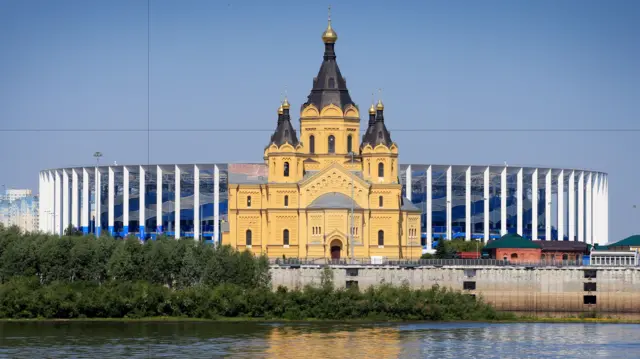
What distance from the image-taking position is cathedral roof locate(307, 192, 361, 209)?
114 m

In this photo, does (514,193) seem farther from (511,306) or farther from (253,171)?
(511,306)

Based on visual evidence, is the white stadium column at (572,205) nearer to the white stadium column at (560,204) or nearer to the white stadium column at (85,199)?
the white stadium column at (560,204)

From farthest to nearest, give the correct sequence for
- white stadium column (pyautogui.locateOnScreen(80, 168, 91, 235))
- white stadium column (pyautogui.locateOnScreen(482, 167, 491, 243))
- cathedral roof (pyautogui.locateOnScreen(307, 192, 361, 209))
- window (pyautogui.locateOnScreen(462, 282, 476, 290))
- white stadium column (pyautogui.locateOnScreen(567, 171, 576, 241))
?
white stadium column (pyautogui.locateOnScreen(567, 171, 576, 241))
white stadium column (pyautogui.locateOnScreen(80, 168, 91, 235))
white stadium column (pyautogui.locateOnScreen(482, 167, 491, 243))
cathedral roof (pyautogui.locateOnScreen(307, 192, 361, 209))
window (pyautogui.locateOnScreen(462, 282, 476, 290))

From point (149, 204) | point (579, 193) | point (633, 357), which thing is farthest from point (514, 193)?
point (633, 357)

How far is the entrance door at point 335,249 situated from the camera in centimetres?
11475

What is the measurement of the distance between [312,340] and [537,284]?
23.2 m

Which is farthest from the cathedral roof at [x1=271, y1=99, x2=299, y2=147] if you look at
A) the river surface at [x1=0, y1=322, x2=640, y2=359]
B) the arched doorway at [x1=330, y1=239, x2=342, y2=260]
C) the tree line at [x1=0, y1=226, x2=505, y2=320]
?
the river surface at [x1=0, y1=322, x2=640, y2=359]

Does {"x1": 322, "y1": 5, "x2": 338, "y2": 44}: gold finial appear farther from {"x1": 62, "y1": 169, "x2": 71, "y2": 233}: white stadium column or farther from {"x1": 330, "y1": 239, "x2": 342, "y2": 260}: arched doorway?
{"x1": 62, "y1": 169, "x2": 71, "y2": 233}: white stadium column

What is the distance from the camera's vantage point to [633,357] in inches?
2945

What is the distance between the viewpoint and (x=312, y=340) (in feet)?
264

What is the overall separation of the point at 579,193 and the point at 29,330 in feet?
377

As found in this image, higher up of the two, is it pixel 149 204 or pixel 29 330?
pixel 149 204

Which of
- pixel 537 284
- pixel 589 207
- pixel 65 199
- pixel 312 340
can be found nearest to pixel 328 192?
pixel 537 284

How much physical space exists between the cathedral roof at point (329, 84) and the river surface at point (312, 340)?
32.3 metres
